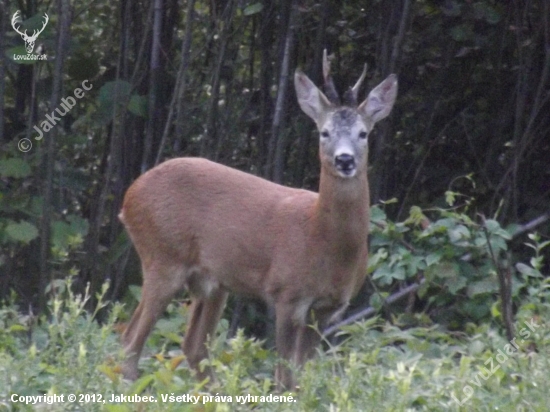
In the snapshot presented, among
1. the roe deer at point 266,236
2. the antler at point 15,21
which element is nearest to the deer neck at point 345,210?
the roe deer at point 266,236

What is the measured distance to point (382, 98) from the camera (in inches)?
246

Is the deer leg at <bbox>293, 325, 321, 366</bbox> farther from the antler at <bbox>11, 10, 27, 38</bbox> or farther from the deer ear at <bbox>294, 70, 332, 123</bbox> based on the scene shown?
the antler at <bbox>11, 10, 27, 38</bbox>

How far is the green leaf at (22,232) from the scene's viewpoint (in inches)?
283

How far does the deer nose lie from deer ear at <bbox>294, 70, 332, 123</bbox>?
41cm

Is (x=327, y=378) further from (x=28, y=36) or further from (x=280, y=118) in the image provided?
(x=28, y=36)

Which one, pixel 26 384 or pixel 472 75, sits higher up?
pixel 472 75

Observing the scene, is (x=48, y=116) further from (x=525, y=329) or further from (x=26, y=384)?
(x=525, y=329)

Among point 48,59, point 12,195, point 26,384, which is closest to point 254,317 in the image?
point 12,195

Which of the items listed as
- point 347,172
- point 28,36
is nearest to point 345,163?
point 347,172

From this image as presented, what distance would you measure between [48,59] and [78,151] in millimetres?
843

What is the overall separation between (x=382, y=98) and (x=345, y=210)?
2.38ft

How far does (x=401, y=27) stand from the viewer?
24.4ft

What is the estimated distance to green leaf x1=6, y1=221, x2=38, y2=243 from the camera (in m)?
7.19

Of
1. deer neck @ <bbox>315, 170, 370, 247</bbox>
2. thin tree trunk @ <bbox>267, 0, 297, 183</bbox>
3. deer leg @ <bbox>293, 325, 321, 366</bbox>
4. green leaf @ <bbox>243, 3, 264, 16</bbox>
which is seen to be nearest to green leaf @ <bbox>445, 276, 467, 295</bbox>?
deer neck @ <bbox>315, 170, 370, 247</bbox>
